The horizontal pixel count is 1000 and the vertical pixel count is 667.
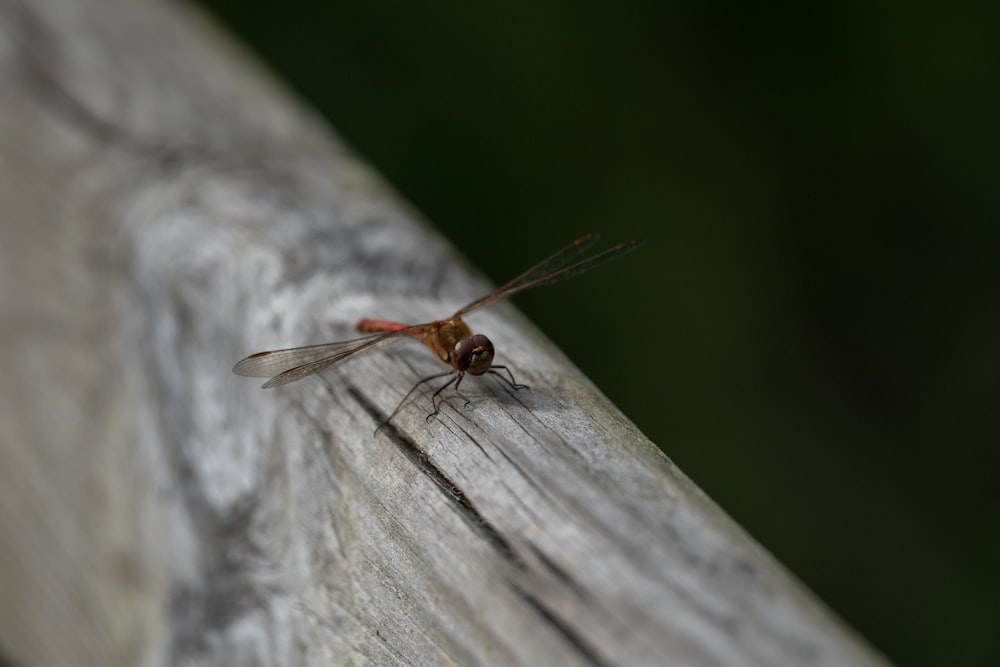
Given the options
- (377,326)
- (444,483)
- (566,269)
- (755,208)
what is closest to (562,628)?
(444,483)

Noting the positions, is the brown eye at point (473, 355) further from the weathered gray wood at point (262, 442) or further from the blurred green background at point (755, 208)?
the blurred green background at point (755, 208)

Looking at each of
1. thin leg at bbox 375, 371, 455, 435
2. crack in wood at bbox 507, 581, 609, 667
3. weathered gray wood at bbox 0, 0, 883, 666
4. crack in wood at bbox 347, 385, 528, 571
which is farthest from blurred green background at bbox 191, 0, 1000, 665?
crack in wood at bbox 507, 581, 609, 667

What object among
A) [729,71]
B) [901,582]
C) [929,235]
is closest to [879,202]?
[929,235]

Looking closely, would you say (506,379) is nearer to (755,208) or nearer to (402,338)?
(402,338)

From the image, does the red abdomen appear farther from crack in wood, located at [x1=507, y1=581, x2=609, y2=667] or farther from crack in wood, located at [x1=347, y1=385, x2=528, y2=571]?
crack in wood, located at [x1=507, y1=581, x2=609, y2=667]

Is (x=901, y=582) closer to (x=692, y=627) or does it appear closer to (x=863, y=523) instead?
(x=863, y=523)

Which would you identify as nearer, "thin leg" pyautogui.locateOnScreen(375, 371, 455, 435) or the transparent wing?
"thin leg" pyautogui.locateOnScreen(375, 371, 455, 435)
